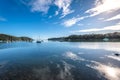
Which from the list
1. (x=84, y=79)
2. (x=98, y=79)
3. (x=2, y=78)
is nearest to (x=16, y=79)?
(x=2, y=78)

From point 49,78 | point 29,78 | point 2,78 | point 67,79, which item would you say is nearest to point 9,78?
point 2,78

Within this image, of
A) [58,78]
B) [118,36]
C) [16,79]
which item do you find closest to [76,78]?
[58,78]

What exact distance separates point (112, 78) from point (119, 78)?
3.55 feet

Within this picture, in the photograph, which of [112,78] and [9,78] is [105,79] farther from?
[9,78]

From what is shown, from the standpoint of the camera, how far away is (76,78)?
16.6 m

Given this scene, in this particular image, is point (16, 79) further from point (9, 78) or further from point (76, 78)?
point (76, 78)

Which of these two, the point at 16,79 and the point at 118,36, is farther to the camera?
the point at 118,36

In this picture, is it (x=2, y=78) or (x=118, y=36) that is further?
(x=118, y=36)

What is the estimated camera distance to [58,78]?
16.6 metres

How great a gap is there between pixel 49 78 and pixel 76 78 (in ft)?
13.8

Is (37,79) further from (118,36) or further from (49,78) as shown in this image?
(118,36)

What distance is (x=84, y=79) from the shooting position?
16.2 m

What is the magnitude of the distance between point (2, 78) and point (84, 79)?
42.0 feet

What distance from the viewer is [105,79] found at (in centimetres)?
1628
